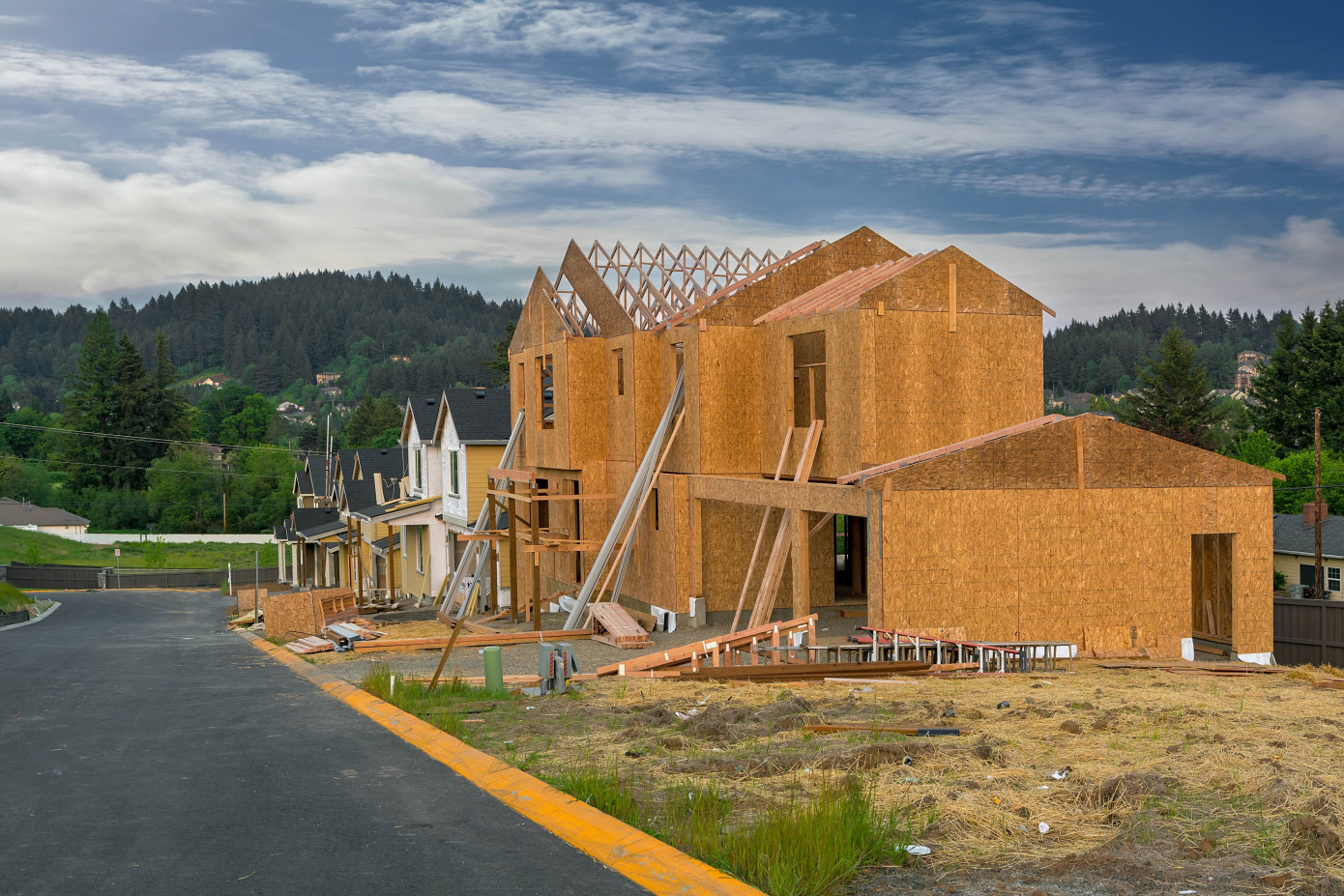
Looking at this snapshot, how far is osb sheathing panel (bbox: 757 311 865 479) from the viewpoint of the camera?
72.9 ft

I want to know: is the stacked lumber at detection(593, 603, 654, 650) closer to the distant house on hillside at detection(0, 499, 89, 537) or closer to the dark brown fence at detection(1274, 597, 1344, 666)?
the dark brown fence at detection(1274, 597, 1344, 666)

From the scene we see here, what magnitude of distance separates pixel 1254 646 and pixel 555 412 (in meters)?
18.6

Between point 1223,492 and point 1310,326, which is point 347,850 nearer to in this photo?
point 1223,492

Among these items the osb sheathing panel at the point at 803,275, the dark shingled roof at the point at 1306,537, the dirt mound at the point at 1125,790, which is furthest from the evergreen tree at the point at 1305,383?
the dirt mound at the point at 1125,790

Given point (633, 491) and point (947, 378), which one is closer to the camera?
point (947, 378)

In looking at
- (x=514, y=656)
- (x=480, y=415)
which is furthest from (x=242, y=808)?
(x=480, y=415)

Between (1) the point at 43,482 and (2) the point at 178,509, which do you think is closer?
(2) the point at 178,509

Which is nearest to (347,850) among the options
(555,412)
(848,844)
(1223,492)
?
(848,844)

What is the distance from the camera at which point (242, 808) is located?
30.1ft

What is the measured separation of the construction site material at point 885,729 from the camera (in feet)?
36.3

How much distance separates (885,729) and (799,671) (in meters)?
5.44

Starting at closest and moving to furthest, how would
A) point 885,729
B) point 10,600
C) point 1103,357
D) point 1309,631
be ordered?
1. point 885,729
2. point 1309,631
3. point 10,600
4. point 1103,357

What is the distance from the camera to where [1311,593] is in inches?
1593

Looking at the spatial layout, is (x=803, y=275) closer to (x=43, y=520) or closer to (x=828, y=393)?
(x=828, y=393)
